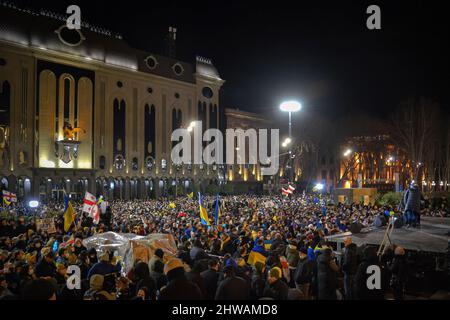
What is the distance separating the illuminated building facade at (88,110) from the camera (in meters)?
41.7

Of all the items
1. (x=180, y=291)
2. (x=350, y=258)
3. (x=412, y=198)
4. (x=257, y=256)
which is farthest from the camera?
(x=412, y=198)

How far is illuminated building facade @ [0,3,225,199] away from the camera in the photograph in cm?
4172

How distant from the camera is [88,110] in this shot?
47.6m

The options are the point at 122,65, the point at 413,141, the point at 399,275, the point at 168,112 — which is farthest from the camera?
the point at 168,112

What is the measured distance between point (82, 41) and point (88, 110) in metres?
8.47

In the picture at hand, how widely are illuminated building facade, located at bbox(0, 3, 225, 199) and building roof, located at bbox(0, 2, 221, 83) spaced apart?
0.12 m

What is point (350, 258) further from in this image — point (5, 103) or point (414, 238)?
point (5, 103)

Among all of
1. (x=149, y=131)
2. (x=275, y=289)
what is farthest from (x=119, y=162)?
(x=275, y=289)

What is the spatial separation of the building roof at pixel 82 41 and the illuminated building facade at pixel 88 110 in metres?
0.12

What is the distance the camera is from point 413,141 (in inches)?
1431
